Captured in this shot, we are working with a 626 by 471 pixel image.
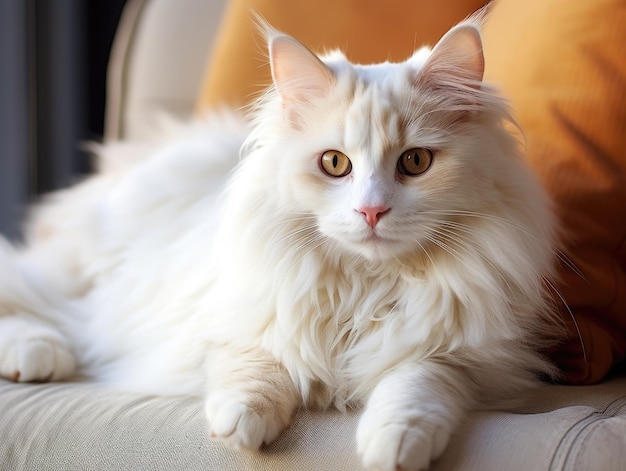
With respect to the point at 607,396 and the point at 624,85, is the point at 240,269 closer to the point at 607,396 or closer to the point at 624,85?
the point at 607,396

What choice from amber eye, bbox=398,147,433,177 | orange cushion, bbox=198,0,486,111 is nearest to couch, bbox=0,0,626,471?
amber eye, bbox=398,147,433,177

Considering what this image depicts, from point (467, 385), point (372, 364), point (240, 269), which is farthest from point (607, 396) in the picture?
point (240, 269)

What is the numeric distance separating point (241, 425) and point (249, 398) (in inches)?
2.5

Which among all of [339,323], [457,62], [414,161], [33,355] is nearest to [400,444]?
[339,323]

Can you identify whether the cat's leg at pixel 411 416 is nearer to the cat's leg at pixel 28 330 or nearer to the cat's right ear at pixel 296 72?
the cat's right ear at pixel 296 72

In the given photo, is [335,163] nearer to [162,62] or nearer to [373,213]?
[373,213]

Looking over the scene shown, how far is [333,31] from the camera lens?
73.4 inches

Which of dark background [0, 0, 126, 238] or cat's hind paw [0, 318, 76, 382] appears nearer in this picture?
cat's hind paw [0, 318, 76, 382]

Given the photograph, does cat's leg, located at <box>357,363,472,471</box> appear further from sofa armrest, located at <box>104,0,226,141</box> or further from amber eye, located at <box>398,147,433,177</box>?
sofa armrest, located at <box>104,0,226,141</box>

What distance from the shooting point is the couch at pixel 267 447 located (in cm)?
90

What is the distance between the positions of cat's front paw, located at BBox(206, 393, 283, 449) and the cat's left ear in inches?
24.0

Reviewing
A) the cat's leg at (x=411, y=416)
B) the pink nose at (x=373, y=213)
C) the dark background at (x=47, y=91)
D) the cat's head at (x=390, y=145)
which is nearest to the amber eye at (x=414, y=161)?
the cat's head at (x=390, y=145)

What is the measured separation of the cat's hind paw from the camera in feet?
4.19

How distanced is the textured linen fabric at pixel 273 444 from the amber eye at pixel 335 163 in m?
0.40
